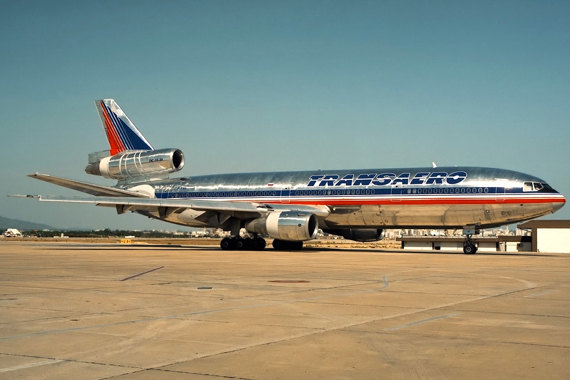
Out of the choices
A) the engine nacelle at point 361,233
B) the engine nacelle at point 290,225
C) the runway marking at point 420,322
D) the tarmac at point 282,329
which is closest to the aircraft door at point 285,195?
the engine nacelle at point 290,225

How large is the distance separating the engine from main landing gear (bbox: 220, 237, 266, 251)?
6838mm

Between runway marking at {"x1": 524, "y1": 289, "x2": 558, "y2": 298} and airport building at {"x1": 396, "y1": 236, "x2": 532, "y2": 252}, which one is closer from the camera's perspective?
runway marking at {"x1": 524, "y1": 289, "x2": 558, "y2": 298}

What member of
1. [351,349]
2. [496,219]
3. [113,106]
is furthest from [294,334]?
[113,106]

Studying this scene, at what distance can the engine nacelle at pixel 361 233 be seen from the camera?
111 ft

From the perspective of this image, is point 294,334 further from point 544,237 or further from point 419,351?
point 544,237

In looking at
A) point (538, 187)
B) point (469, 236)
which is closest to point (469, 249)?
point (469, 236)

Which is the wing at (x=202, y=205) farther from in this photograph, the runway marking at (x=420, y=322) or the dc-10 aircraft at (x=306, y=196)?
the runway marking at (x=420, y=322)

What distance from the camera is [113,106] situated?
39.7 meters

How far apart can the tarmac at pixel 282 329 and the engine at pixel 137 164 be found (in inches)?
966

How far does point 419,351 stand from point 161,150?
111ft

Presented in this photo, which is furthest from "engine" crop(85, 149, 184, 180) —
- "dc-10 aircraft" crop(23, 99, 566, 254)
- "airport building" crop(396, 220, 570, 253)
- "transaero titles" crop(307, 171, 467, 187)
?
"airport building" crop(396, 220, 570, 253)

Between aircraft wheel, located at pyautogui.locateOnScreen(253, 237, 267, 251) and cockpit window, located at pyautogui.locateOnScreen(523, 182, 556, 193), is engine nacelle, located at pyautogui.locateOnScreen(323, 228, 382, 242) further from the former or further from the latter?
cockpit window, located at pyautogui.locateOnScreen(523, 182, 556, 193)

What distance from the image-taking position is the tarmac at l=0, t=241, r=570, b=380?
5.46 m

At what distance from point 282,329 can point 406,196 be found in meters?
23.1
